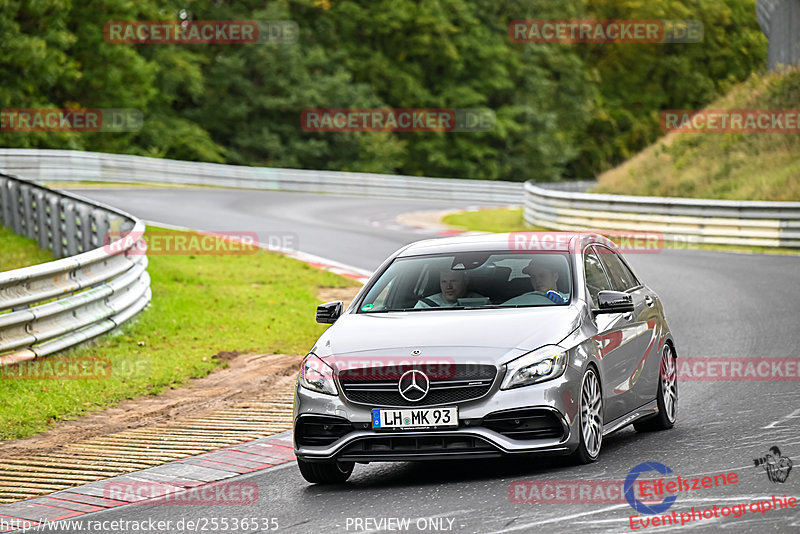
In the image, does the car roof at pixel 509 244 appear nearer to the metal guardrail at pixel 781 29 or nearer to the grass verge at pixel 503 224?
the grass verge at pixel 503 224

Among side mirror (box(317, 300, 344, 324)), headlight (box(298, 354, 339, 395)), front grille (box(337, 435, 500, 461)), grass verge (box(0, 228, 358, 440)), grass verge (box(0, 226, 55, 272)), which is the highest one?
side mirror (box(317, 300, 344, 324))

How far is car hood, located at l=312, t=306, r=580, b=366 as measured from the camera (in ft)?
24.9

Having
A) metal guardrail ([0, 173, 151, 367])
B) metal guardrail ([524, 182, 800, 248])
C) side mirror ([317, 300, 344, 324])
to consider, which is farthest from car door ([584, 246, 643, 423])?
metal guardrail ([524, 182, 800, 248])

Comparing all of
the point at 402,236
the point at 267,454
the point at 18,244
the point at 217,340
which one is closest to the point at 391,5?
the point at 402,236

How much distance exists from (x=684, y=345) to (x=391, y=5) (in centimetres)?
5565

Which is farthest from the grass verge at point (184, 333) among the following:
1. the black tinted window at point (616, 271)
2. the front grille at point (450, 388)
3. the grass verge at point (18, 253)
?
the black tinted window at point (616, 271)

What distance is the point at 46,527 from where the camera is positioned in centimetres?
721

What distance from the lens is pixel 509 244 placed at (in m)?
9.09

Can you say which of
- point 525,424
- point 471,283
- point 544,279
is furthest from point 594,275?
point 525,424

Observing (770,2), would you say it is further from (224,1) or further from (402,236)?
(224,1)

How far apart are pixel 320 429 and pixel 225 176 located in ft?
133

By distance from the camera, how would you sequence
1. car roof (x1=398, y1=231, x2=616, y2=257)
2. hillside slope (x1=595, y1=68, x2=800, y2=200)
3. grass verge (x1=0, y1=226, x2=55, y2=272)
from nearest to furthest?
car roof (x1=398, y1=231, x2=616, y2=257) → grass verge (x1=0, y1=226, x2=55, y2=272) → hillside slope (x1=595, y1=68, x2=800, y2=200)

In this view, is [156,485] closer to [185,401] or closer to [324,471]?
[324,471]

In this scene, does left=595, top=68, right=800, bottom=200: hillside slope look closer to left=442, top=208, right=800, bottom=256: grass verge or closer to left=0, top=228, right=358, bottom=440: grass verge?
left=442, top=208, right=800, bottom=256: grass verge
